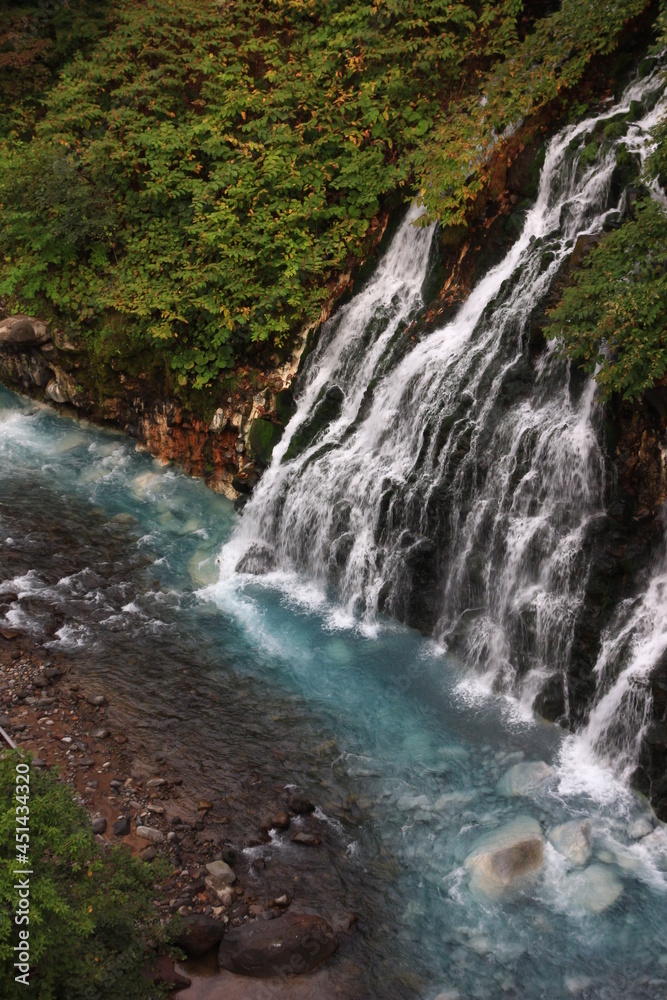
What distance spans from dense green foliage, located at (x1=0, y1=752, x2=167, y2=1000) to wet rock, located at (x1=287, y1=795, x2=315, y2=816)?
2.06 metres

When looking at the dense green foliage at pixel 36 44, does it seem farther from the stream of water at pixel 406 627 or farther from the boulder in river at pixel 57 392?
the stream of water at pixel 406 627

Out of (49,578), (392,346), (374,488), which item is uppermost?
(392,346)

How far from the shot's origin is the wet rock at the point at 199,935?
6523mm

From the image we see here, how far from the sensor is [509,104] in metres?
11.3

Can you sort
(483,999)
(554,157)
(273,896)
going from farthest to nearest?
(554,157) → (273,896) → (483,999)

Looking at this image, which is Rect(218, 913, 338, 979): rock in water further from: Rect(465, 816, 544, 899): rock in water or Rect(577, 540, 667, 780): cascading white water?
Rect(577, 540, 667, 780): cascading white water

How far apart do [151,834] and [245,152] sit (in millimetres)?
11472

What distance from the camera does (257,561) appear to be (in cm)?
1203

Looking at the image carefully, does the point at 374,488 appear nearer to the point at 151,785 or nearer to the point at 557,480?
the point at 557,480

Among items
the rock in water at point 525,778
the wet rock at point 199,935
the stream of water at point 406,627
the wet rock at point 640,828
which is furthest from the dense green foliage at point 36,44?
the wet rock at point 640,828

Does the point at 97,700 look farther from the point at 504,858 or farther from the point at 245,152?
the point at 245,152

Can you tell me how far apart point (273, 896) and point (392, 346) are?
26.1ft

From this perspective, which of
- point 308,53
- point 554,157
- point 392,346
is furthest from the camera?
point 308,53

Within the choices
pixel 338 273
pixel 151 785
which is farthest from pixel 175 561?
pixel 338 273
